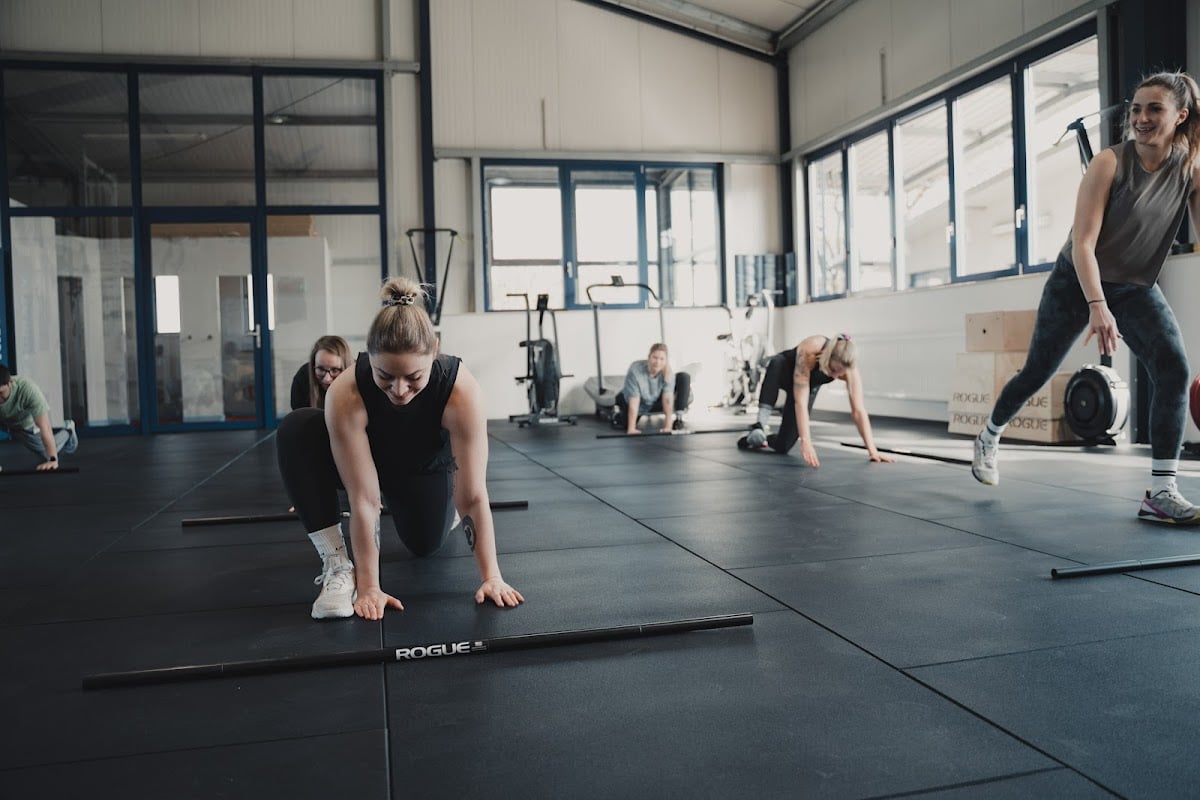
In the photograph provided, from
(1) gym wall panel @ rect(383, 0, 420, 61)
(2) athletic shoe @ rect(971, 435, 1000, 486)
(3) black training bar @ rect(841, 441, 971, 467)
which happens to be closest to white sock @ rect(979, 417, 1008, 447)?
(2) athletic shoe @ rect(971, 435, 1000, 486)

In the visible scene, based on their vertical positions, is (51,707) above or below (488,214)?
below

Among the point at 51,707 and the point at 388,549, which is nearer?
the point at 51,707

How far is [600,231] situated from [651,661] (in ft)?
28.3

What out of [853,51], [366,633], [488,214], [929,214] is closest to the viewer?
[366,633]

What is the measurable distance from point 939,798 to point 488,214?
29.6ft

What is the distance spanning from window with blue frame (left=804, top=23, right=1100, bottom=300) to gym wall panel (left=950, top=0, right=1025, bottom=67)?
184 mm

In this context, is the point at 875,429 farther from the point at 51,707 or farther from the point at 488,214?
the point at 51,707

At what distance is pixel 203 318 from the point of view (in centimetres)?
916

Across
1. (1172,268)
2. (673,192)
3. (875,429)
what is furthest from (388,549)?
(673,192)

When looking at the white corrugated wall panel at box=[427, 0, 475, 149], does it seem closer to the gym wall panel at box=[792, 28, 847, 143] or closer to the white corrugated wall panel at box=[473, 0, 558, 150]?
the white corrugated wall panel at box=[473, 0, 558, 150]

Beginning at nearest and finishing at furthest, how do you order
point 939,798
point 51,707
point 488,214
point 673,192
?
point 939,798 → point 51,707 → point 488,214 → point 673,192

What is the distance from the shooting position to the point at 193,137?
30.2 ft

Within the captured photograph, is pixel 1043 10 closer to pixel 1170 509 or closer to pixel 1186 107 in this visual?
pixel 1186 107

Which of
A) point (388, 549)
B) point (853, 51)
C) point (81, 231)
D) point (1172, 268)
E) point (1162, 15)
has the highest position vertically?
point (853, 51)
